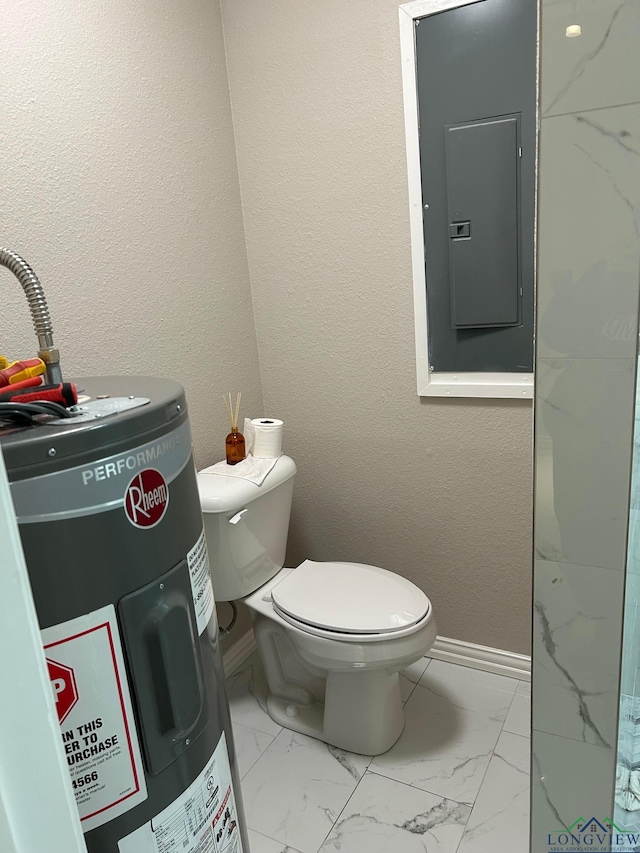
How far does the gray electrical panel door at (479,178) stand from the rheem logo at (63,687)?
1.33m

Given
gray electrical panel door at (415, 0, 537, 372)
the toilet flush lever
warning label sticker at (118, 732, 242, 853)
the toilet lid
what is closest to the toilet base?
the toilet lid

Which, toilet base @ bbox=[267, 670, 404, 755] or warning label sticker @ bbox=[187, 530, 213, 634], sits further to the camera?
toilet base @ bbox=[267, 670, 404, 755]

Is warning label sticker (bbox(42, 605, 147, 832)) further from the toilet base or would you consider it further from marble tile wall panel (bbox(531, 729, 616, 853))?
the toilet base

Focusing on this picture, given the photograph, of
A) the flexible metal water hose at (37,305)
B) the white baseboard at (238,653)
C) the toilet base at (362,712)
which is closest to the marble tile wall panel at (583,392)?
the flexible metal water hose at (37,305)

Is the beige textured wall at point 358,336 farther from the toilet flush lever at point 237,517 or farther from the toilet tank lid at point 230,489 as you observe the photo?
the toilet flush lever at point 237,517

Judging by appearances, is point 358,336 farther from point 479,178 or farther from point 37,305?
point 37,305

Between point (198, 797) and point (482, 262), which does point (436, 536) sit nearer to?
point (482, 262)

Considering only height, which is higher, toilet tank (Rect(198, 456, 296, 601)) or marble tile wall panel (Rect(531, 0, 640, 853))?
marble tile wall panel (Rect(531, 0, 640, 853))

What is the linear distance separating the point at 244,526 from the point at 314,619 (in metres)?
0.31

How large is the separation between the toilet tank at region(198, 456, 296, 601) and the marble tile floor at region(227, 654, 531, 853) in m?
0.45

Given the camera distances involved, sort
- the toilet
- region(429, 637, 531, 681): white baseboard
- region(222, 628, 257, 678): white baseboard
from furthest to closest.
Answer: region(222, 628, 257, 678): white baseboard → region(429, 637, 531, 681): white baseboard → the toilet

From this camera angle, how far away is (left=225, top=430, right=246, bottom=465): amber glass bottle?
1.77m

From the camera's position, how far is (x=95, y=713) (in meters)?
0.74

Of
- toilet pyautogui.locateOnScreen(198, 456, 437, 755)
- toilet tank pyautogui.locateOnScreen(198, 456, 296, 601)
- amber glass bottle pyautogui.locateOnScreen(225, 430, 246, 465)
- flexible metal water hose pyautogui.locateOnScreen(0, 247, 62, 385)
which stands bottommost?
toilet pyautogui.locateOnScreen(198, 456, 437, 755)
